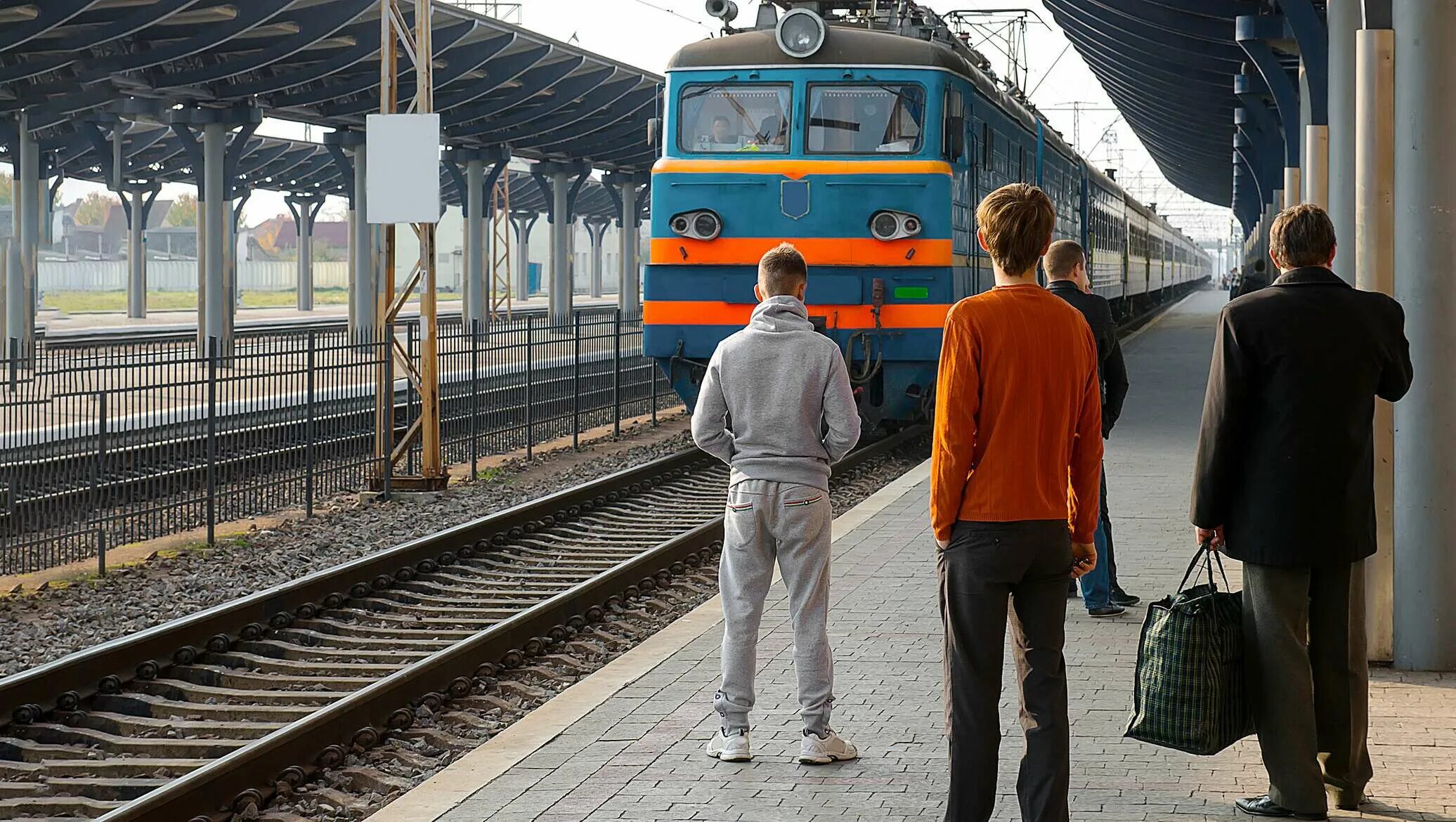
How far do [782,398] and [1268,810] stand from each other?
193 cm

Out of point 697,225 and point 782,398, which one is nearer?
point 782,398

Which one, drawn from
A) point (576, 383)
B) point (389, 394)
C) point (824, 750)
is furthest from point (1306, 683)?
point (576, 383)

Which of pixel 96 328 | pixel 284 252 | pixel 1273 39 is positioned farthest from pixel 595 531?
pixel 284 252

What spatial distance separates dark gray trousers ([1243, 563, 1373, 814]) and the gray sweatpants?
1373 mm

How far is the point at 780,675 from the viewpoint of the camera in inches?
288

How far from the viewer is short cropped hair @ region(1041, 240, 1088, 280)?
7.74 meters

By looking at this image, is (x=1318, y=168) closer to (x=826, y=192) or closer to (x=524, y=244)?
(x=826, y=192)

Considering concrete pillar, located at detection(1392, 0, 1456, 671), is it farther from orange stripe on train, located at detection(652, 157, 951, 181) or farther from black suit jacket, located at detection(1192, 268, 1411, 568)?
orange stripe on train, located at detection(652, 157, 951, 181)

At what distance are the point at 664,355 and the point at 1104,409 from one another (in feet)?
26.4

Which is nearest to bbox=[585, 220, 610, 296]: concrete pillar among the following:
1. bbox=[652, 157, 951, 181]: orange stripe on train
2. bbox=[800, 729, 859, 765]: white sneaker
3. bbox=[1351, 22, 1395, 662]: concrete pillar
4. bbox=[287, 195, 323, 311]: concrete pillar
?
bbox=[287, 195, 323, 311]: concrete pillar

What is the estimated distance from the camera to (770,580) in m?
5.94

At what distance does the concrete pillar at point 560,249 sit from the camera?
44.3 metres

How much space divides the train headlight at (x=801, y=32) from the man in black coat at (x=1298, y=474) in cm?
1031

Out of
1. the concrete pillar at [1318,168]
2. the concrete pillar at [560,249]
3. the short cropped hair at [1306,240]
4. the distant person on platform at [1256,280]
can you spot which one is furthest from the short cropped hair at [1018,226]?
the concrete pillar at [560,249]
